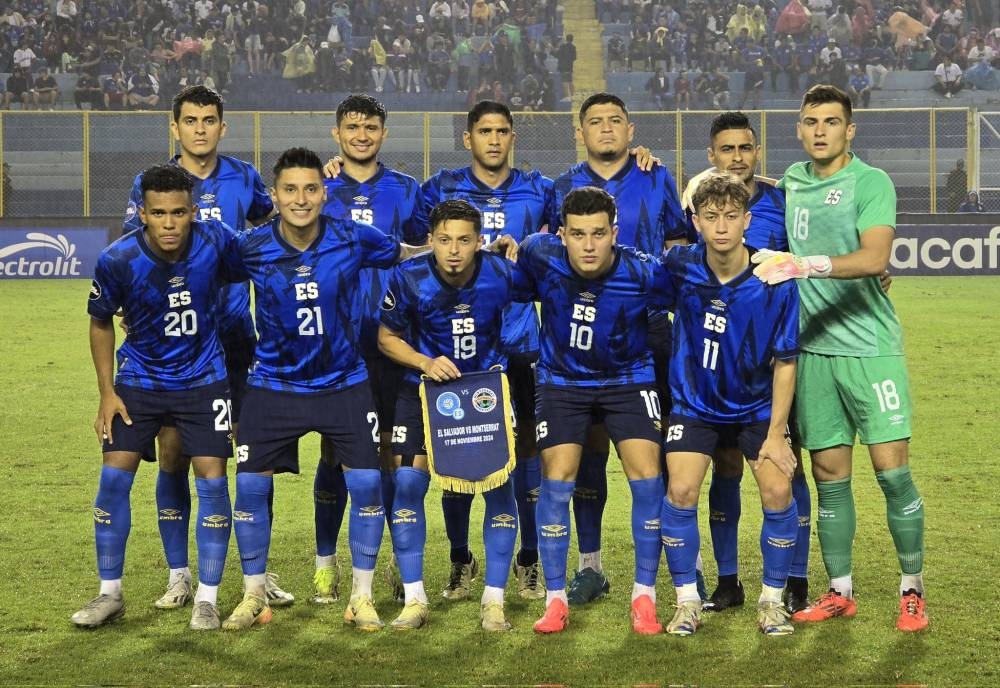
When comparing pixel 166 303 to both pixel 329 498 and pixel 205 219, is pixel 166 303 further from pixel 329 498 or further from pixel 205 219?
pixel 329 498

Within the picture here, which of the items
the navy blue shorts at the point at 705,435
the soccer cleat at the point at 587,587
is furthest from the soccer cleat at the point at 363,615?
the navy blue shorts at the point at 705,435

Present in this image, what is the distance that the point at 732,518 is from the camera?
5953 millimetres

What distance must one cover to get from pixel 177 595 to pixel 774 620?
2662mm

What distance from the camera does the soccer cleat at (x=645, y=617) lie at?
216 inches

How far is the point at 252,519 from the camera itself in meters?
5.58

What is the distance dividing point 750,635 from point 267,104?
2608cm

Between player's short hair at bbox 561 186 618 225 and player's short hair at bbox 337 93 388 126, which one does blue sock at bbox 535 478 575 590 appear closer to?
player's short hair at bbox 561 186 618 225

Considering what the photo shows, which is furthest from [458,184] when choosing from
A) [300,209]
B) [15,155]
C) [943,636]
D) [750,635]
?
[15,155]

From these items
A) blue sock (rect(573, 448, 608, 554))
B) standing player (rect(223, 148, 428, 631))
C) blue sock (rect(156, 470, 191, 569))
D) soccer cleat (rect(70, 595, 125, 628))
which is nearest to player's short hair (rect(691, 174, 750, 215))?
blue sock (rect(573, 448, 608, 554))

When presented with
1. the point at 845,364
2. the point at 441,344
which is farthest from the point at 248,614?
the point at 845,364

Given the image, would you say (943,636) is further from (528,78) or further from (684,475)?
(528,78)

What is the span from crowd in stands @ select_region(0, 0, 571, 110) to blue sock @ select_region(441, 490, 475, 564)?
78.3ft

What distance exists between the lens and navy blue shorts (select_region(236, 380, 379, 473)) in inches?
221

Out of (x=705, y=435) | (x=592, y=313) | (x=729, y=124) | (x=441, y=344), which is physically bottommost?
(x=705, y=435)
